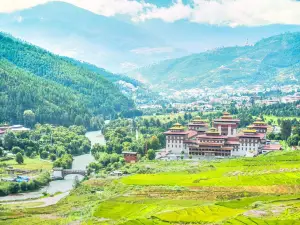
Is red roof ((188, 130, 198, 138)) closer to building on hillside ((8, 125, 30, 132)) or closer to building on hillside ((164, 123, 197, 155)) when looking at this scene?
building on hillside ((164, 123, 197, 155))

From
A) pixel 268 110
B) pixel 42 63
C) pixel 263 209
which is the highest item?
pixel 42 63

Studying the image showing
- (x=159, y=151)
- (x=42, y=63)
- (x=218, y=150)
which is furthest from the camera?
(x=42, y=63)

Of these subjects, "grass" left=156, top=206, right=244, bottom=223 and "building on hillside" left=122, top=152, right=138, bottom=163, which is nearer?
"grass" left=156, top=206, right=244, bottom=223

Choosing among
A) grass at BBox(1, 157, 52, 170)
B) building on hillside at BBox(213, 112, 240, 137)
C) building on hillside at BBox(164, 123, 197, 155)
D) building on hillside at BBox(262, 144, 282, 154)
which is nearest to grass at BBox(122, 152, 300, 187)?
building on hillside at BBox(262, 144, 282, 154)

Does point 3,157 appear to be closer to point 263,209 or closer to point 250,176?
point 250,176

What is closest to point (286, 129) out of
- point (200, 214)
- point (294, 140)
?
point (294, 140)

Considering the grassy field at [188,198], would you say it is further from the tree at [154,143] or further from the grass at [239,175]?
the tree at [154,143]

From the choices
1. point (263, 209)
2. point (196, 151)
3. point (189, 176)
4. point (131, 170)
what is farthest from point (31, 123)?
point (263, 209)
